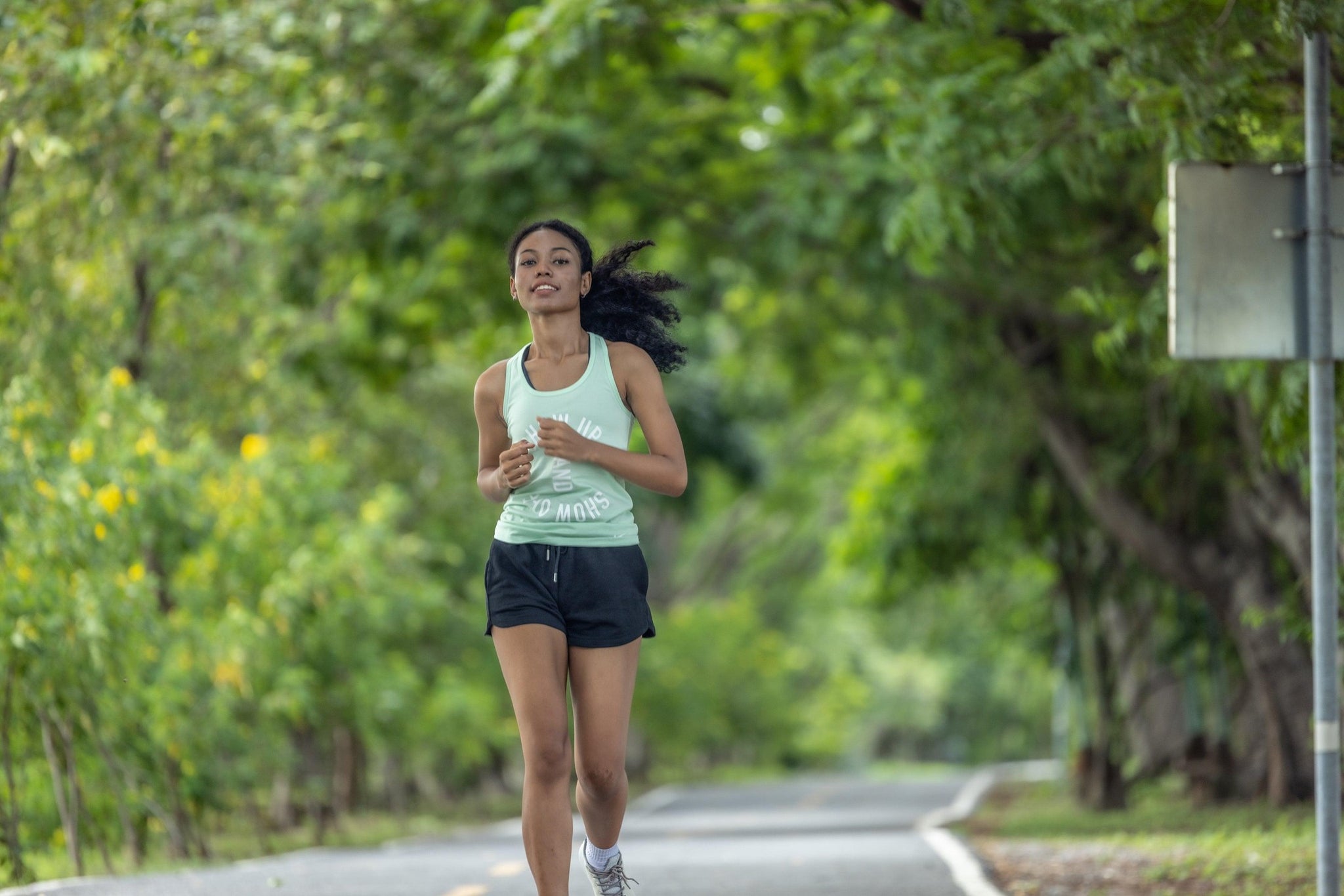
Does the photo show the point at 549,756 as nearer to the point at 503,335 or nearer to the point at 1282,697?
the point at 1282,697

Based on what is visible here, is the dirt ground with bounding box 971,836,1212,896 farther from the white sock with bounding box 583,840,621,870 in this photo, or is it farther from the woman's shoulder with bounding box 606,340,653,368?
the woman's shoulder with bounding box 606,340,653,368

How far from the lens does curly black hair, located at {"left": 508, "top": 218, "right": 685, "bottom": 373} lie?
565 centimetres

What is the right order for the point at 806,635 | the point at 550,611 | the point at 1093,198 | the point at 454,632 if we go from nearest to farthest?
the point at 550,611 < the point at 1093,198 < the point at 454,632 < the point at 806,635

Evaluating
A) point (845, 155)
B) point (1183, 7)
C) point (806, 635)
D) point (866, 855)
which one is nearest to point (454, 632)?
point (845, 155)

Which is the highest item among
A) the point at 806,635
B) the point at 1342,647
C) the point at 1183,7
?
the point at 1183,7

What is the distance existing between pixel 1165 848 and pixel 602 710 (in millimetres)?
6859

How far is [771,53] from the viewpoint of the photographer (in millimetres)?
12680

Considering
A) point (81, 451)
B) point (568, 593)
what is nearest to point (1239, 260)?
point (568, 593)

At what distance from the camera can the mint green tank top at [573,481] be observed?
203 inches

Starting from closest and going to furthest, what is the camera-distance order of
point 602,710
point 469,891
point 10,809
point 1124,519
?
point 602,710 < point 469,891 < point 10,809 < point 1124,519

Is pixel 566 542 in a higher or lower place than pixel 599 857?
higher

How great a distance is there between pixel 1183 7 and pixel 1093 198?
5307 millimetres

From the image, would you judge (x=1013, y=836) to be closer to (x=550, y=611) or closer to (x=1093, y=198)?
(x=1093, y=198)

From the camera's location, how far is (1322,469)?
575cm
